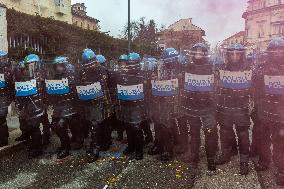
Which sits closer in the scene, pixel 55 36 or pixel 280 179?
pixel 280 179

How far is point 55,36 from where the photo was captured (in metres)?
16.2

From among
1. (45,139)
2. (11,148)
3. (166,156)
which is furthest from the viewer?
(45,139)

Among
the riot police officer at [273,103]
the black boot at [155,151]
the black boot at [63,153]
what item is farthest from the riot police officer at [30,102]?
the riot police officer at [273,103]

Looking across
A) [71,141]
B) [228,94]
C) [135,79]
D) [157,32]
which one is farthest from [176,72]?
[157,32]

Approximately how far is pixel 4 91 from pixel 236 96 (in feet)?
16.2

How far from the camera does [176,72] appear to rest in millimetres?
7176

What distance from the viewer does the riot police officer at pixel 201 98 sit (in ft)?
21.1

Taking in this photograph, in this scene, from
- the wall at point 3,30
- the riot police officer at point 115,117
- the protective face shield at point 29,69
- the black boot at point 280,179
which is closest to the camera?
the black boot at point 280,179

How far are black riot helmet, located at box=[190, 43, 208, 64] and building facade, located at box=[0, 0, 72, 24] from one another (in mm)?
28330

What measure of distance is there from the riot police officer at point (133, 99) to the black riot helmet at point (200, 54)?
1.19 m

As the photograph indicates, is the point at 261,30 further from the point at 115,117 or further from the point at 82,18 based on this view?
the point at 115,117

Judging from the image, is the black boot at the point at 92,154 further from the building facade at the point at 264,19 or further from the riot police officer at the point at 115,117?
the building facade at the point at 264,19

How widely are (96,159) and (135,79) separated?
1789 mm

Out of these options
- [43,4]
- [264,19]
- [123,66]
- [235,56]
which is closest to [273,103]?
[235,56]
